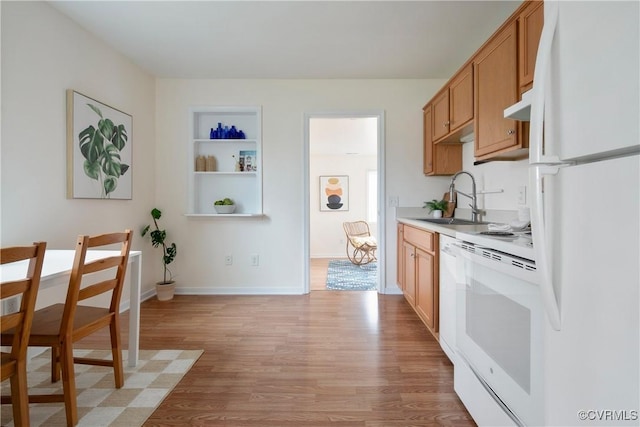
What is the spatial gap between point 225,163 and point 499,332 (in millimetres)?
3234

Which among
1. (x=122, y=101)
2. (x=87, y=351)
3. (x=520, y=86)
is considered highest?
(x=122, y=101)

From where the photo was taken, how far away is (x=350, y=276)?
15.3 ft

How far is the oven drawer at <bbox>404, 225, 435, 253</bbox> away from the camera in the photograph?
2287 millimetres

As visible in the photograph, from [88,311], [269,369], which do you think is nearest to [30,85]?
[88,311]

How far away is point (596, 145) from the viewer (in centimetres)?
67

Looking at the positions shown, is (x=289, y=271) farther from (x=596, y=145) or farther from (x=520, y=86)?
(x=596, y=145)

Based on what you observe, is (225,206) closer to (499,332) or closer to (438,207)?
(438,207)

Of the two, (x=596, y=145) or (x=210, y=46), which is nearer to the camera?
(x=596, y=145)

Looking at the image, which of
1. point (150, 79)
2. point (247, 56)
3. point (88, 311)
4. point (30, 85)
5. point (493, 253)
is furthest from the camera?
point (150, 79)

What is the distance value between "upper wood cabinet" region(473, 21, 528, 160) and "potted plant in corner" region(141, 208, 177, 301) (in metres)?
3.13

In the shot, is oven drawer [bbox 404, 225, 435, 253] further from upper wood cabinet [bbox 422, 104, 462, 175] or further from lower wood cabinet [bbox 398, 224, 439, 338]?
upper wood cabinet [bbox 422, 104, 462, 175]

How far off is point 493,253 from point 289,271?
102 inches

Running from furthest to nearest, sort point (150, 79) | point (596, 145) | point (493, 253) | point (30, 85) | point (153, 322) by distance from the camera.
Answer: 1. point (150, 79)
2. point (153, 322)
3. point (30, 85)
4. point (493, 253)
5. point (596, 145)

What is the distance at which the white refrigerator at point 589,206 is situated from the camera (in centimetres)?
60
